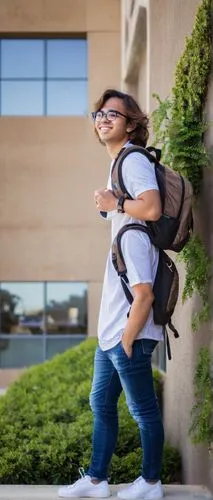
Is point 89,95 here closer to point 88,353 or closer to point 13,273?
point 13,273

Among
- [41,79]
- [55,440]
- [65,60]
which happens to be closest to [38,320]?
[41,79]

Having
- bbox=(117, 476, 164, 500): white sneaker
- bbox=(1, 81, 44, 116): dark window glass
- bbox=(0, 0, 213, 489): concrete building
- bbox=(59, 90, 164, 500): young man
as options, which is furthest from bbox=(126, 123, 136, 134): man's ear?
bbox=(1, 81, 44, 116): dark window glass

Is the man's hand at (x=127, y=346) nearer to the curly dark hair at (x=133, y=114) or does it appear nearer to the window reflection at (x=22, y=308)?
the curly dark hair at (x=133, y=114)

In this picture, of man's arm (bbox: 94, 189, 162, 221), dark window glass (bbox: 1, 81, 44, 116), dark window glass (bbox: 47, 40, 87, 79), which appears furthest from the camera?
dark window glass (bbox: 1, 81, 44, 116)

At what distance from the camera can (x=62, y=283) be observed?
19531mm

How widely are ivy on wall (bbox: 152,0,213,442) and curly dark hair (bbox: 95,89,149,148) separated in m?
0.31

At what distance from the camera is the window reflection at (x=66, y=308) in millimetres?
19328

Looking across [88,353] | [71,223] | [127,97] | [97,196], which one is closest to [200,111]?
[127,97]

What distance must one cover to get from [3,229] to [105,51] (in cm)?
495

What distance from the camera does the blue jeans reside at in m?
3.68

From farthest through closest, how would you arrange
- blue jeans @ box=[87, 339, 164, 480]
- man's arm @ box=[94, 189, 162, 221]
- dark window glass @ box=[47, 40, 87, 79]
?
dark window glass @ box=[47, 40, 87, 79] → blue jeans @ box=[87, 339, 164, 480] → man's arm @ box=[94, 189, 162, 221]

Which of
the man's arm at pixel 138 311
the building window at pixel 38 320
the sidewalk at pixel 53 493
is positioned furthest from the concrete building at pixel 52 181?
the man's arm at pixel 138 311

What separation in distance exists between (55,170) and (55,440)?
1439 centimetres

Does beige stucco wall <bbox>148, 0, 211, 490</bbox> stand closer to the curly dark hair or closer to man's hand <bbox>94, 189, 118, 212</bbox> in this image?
the curly dark hair
